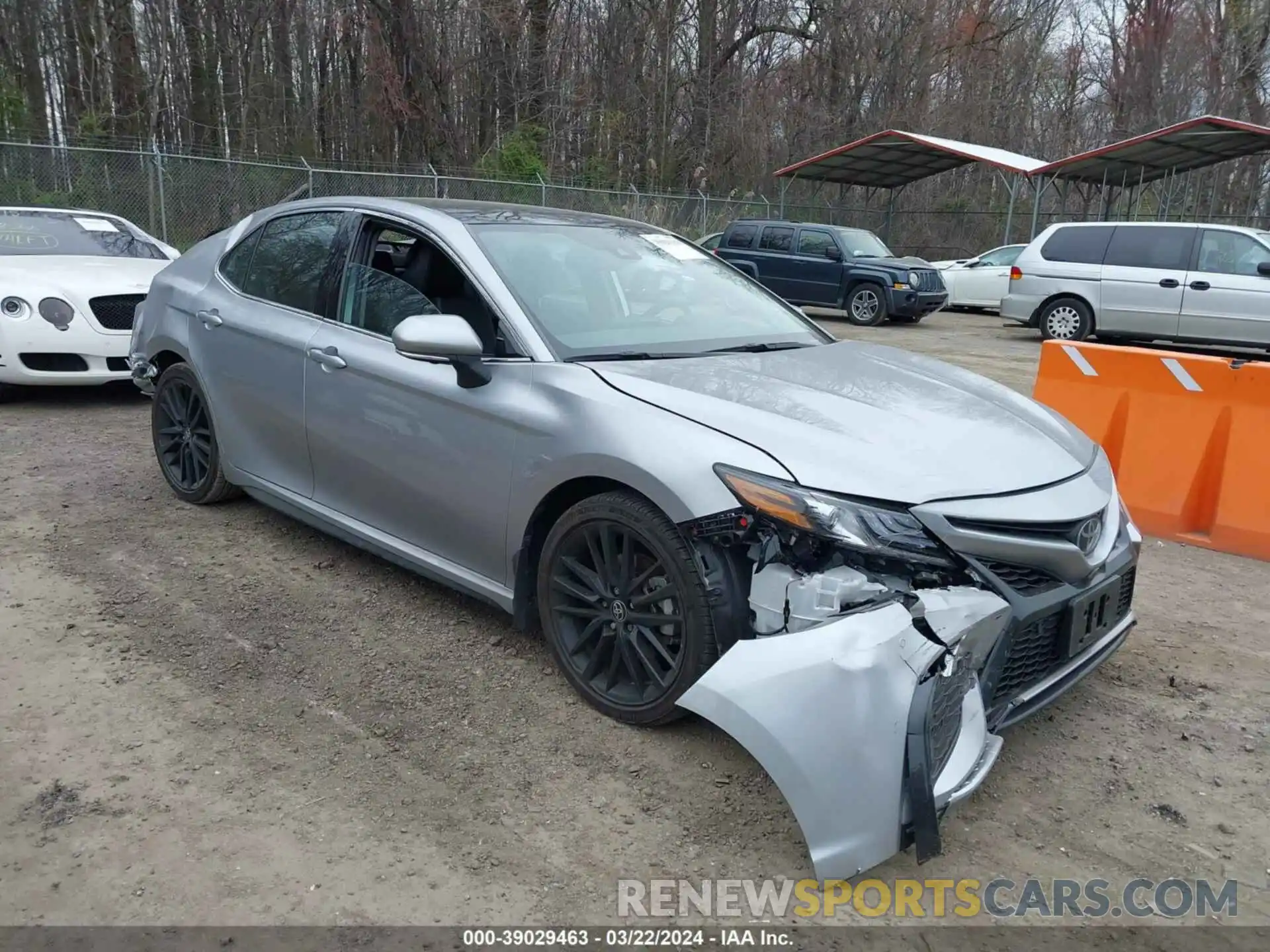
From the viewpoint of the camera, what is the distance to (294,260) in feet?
14.4

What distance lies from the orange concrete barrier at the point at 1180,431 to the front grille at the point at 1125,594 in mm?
2215

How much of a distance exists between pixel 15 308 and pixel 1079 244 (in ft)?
42.0

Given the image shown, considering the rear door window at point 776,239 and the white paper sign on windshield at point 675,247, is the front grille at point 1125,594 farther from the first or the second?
the rear door window at point 776,239

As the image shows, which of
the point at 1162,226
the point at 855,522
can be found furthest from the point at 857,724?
the point at 1162,226

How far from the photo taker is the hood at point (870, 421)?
2711mm

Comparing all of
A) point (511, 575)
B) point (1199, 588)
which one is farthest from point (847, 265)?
point (511, 575)

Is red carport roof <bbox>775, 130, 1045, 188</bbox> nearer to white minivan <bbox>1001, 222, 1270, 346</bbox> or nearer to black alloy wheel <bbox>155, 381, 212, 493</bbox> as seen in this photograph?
white minivan <bbox>1001, 222, 1270, 346</bbox>

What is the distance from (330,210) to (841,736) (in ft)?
10.6

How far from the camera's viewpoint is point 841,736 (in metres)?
2.33

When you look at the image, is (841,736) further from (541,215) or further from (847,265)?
(847,265)

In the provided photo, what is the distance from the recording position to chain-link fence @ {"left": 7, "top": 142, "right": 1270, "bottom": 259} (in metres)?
14.9

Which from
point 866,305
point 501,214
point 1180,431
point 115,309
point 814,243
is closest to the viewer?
point 501,214

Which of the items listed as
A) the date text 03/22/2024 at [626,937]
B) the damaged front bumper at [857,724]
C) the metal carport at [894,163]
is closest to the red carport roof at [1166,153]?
the metal carport at [894,163]

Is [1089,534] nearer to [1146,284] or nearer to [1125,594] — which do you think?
[1125,594]
